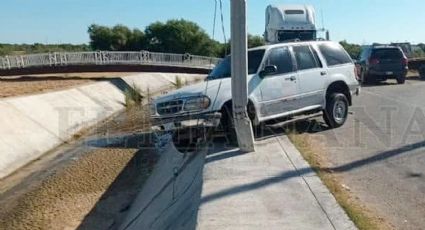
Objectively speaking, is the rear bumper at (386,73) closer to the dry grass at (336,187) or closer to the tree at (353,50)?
the tree at (353,50)

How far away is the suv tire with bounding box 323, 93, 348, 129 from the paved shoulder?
9.10ft

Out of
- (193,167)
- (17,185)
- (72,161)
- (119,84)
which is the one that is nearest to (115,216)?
(193,167)

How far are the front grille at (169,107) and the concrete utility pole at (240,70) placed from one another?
1227mm

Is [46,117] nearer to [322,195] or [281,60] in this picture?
[281,60]

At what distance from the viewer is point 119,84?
32281 mm

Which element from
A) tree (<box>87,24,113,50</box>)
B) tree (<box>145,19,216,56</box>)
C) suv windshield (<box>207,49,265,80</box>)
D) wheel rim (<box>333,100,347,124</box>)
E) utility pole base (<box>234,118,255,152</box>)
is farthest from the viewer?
tree (<box>145,19,216,56</box>)

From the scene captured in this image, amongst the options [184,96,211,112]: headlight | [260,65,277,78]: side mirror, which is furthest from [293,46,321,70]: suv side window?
[184,96,211,112]: headlight

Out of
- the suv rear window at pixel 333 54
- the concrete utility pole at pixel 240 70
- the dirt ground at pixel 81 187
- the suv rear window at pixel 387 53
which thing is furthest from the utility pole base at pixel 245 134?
the suv rear window at pixel 387 53

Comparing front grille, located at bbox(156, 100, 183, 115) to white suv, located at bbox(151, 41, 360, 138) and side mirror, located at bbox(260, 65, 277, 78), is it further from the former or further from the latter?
side mirror, located at bbox(260, 65, 277, 78)

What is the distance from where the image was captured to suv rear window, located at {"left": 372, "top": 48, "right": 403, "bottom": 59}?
23797 mm

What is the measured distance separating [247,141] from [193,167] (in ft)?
4.02

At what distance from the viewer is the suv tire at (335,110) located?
11.2 meters

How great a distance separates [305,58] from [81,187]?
6.14 meters

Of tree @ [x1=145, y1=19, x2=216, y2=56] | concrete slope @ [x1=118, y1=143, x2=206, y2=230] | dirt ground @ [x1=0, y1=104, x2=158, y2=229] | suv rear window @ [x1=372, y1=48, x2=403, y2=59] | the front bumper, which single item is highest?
tree @ [x1=145, y1=19, x2=216, y2=56]
